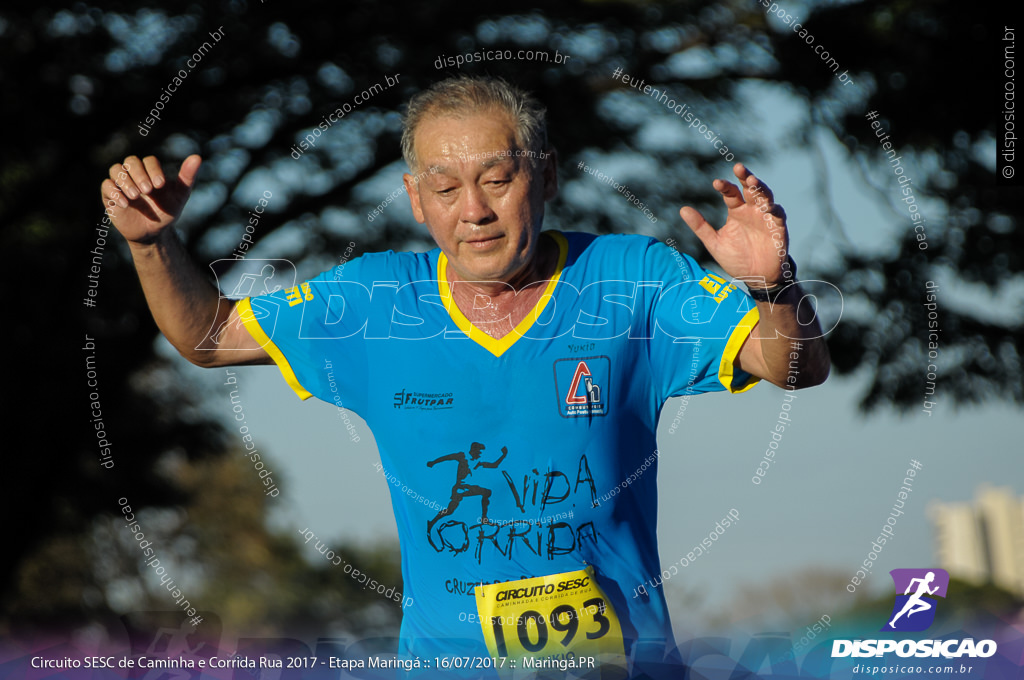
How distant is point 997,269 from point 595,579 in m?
4.61

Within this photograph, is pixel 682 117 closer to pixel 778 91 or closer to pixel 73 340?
pixel 778 91

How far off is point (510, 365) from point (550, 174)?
0.61 meters

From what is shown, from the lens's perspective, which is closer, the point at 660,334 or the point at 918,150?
the point at 660,334

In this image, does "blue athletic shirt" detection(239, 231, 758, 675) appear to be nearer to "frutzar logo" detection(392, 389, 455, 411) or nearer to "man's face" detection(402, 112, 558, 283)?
"frutzar logo" detection(392, 389, 455, 411)

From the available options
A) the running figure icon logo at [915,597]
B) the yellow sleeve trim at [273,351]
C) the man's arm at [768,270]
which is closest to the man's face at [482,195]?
the man's arm at [768,270]

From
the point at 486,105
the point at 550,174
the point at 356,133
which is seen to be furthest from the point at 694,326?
the point at 356,133

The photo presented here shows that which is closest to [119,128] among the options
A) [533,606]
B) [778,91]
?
[778,91]

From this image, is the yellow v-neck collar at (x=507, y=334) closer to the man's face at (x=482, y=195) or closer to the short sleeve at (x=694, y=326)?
the man's face at (x=482, y=195)

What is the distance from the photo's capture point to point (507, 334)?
276cm

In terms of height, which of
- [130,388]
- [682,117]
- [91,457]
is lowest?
[91,457]

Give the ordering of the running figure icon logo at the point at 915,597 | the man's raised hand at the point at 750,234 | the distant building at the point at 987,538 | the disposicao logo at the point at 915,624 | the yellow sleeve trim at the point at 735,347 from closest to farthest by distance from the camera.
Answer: the man's raised hand at the point at 750,234 → the yellow sleeve trim at the point at 735,347 → the disposicao logo at the point at 915,624 → the running figure icon logo at the point at 915,597 → the distant building at the point at 987,538

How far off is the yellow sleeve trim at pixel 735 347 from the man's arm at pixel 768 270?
1.4 inches

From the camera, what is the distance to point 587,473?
8.73ft

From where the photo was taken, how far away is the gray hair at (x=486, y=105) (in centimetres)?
277
